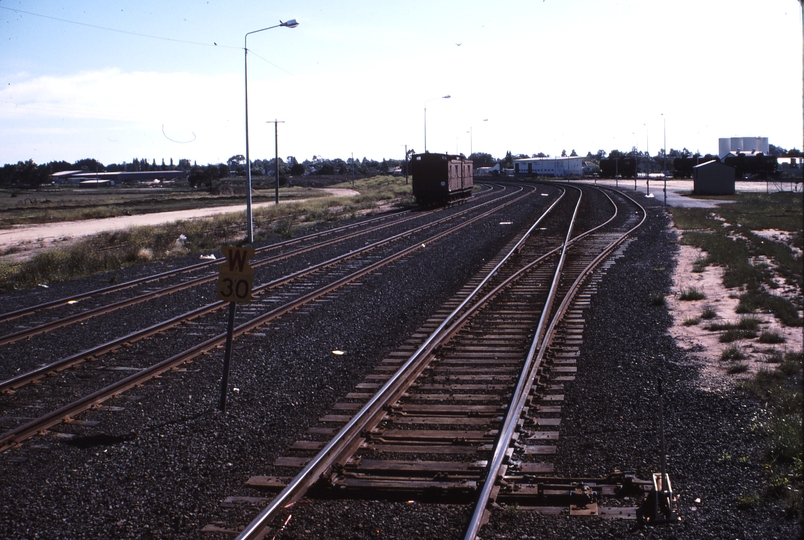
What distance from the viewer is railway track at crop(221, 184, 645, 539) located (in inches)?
243

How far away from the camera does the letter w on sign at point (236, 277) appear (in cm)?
870

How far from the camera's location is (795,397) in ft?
26.8

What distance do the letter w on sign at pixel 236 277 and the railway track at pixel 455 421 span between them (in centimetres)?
179

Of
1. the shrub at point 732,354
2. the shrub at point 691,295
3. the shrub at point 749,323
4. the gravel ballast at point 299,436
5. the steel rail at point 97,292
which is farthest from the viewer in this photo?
the shrub at point 691,295

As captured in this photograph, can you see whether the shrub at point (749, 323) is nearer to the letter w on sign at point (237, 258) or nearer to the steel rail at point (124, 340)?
the letter w on sign at point (237, 258)

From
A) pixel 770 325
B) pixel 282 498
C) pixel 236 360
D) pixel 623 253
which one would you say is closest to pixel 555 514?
pixel 282 498

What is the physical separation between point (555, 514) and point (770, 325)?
858 centimetres

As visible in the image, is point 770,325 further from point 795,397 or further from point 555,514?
point 555,514

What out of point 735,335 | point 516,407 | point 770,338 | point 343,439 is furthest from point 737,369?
point 343,439

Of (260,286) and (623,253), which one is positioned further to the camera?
(623,253)

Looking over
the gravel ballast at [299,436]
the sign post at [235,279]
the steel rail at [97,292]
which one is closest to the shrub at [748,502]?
the gravel ballast at [299,436]

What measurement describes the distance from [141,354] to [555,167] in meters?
126

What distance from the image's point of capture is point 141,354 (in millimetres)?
10953

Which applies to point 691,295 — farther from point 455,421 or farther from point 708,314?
point 455,421
